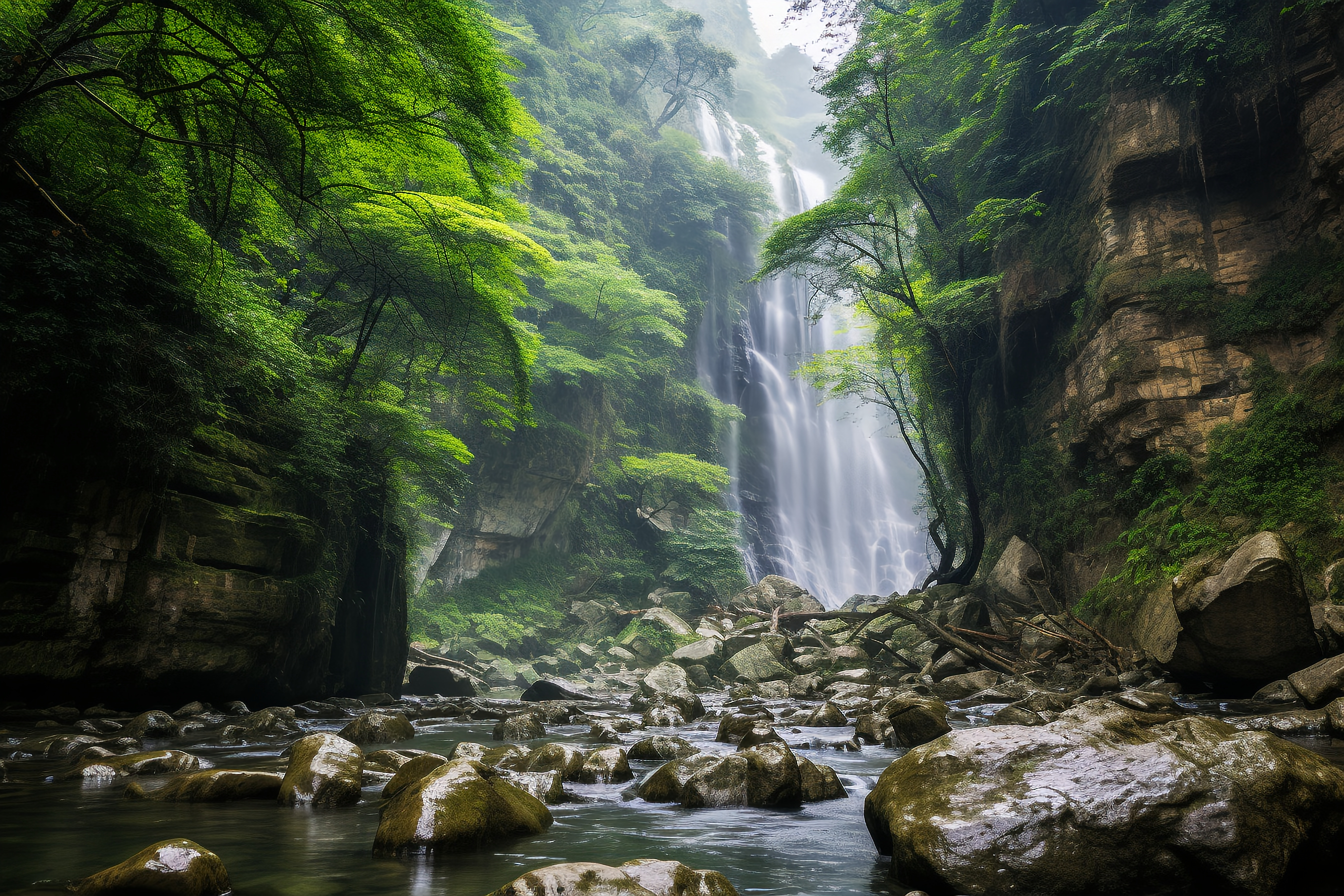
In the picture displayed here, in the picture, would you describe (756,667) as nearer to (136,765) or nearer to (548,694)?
(548,694)

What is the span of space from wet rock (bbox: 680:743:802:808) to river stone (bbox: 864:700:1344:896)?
152cm

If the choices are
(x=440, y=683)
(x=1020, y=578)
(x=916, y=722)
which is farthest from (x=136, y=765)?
(x=1020, y=578)

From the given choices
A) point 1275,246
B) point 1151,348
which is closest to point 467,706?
point 1151,348

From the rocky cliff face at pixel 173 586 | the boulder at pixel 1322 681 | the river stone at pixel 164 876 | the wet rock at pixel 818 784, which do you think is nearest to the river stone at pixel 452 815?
the river stone at pixel 164 876

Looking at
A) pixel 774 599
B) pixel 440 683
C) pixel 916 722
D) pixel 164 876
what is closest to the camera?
pixel 164 876

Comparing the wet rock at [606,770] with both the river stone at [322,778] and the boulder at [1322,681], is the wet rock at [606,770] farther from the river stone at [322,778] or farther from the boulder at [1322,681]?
the boulder at [1322,681]

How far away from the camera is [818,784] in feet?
15.3

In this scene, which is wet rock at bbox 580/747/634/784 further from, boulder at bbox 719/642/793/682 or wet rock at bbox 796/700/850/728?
boulder at bbox 719/642/793/682

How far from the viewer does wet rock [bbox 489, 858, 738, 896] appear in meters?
2.27

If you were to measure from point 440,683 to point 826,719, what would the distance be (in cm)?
890

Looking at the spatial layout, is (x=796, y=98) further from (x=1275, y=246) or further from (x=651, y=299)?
(x=1275, y=246)

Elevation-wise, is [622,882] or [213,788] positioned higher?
[622,882]

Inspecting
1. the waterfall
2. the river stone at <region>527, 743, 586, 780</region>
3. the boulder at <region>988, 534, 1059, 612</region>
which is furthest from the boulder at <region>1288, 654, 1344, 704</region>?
the waterfall

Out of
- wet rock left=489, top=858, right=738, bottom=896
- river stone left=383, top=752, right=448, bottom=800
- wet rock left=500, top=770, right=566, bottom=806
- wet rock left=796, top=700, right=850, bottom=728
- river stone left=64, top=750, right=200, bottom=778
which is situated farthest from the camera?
wet rock left=796, top=700, right=850, bottom=728
